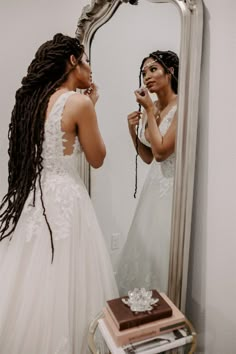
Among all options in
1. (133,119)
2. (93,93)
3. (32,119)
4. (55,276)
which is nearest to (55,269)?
(55,276)

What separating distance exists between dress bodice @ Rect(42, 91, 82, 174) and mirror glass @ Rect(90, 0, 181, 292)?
25 centimetres

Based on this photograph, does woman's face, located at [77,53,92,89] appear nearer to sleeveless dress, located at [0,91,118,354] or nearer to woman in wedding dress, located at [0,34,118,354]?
woman in wedding dress, located at [0,34,118,354]

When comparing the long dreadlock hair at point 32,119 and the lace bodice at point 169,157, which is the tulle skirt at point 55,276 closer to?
the long dreadlock hair at point 32,119

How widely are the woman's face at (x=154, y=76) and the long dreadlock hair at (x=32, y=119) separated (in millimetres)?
287

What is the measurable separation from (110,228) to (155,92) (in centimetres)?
66

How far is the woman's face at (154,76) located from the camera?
3.56 feet

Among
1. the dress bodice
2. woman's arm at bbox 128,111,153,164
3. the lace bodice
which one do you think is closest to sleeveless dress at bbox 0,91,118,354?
the dress bodice

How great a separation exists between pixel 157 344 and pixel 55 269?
1.40 feet

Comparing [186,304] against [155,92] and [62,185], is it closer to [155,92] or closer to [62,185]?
[62,185]

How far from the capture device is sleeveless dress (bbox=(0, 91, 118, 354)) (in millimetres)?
1035

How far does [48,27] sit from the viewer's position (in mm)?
1656

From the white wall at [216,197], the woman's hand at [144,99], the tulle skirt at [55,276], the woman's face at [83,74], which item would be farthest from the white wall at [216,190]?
the woman's face at [83,74]

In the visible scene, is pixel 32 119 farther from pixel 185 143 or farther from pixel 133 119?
pixel 185 143

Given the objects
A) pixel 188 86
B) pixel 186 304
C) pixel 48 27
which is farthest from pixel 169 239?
pixel 48 27
